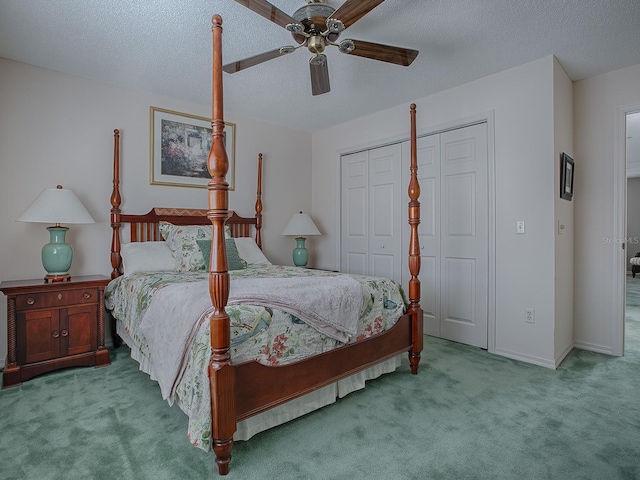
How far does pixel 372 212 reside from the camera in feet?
13.7

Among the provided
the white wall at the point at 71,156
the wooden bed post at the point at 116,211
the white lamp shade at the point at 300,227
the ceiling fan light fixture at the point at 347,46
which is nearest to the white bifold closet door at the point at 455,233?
the white lamp shade at the point at 300,227

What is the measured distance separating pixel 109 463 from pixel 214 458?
0.47 m

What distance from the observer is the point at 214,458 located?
1651mm

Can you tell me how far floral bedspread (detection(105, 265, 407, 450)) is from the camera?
1.57m

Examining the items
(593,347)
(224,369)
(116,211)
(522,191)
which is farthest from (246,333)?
(593,347)

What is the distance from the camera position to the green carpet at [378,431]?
1.57 m

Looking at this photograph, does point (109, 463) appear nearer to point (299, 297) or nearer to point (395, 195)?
point (299, 297)

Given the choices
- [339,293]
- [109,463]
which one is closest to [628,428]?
[339,293]

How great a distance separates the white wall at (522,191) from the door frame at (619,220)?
0.46m

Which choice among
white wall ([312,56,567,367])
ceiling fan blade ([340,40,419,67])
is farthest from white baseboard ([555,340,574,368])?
ceiling fan blade ([340,40,419,67])

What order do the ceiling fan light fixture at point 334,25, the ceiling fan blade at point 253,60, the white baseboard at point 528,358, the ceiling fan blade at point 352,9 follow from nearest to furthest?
the ceiling fan blade at point 352,9 < the ceiling fan light fixture at point 334,25 < the ceiling fan blade at point 253,60 < the white baseboard at point 528,358

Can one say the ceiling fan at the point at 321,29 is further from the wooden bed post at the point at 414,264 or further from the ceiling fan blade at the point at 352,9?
the wooden bed post at the point at 414,264

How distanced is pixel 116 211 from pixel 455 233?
10.5ft

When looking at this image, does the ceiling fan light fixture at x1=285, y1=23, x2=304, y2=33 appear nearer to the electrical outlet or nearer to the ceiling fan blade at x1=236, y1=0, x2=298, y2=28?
the ceiling fan blade at x1=236, y1=0, x2=298, y2=28
